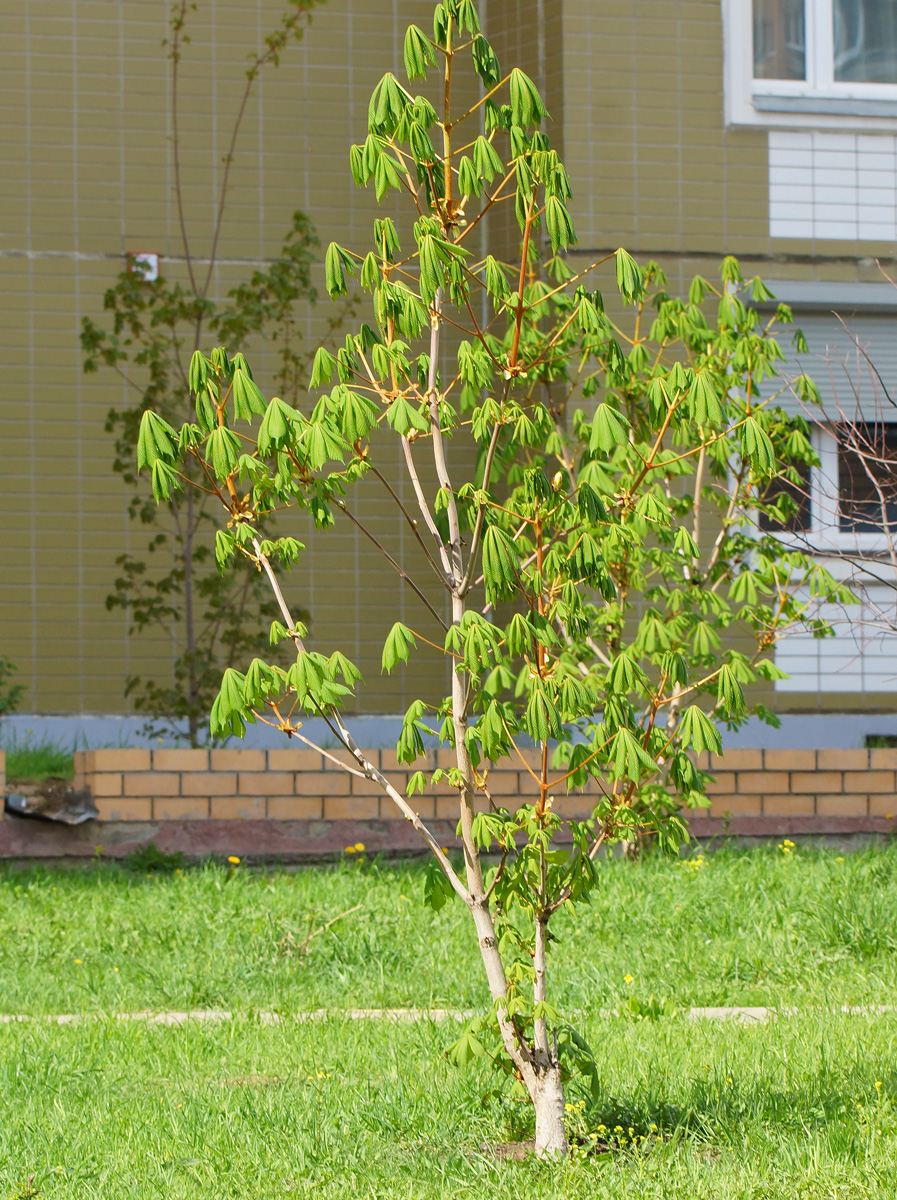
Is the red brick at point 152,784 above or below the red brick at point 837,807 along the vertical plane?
above

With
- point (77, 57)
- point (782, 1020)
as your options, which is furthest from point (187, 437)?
point (77, 57)

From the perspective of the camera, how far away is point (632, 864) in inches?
241

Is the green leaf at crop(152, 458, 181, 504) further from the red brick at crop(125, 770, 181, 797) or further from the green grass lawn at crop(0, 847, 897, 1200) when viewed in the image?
the red brick at crop(125, 770, 181, 797)

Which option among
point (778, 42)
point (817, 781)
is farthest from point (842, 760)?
point (778, 42)

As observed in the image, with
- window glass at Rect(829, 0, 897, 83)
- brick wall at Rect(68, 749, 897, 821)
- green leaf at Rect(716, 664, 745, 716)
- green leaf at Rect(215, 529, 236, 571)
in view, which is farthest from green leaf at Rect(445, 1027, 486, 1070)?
window glass at Rect(829, 0, 897, 83)

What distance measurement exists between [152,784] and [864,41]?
7346 mm

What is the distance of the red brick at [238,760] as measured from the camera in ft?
21.4

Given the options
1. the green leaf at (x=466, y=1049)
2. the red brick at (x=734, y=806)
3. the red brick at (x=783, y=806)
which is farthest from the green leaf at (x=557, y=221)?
the red brick at (x=783, y=806)

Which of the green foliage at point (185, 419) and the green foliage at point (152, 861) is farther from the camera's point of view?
the green foliage at point (185, 419)

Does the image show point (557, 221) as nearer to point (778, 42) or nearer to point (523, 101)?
point (523, 101)

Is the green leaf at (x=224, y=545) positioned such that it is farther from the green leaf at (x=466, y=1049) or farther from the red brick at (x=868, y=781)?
the red brick at (x=868, y=781)

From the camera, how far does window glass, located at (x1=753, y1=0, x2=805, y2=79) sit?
9.00 meters

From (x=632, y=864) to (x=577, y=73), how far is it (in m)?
5.51

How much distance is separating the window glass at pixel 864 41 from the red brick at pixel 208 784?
6728 mm
